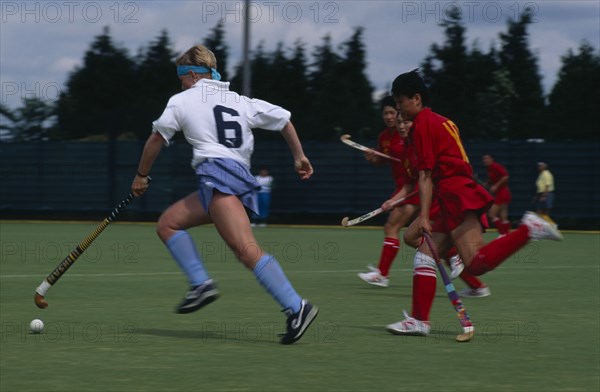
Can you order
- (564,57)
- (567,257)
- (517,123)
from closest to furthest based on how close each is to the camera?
(567,257) < (517,123) < (564,57)

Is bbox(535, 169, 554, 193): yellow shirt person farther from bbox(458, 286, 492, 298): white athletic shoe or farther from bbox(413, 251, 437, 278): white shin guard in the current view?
bbox(413, 251, 437, 278): white shin guard

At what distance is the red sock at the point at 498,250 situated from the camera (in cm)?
752

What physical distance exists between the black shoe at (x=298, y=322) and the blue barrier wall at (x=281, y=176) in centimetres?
2144

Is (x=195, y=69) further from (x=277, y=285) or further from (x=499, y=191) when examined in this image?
(x=499, y=191)

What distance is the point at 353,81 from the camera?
59062mm

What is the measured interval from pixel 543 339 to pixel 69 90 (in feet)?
179

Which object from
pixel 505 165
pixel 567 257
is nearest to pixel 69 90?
pixel 505 165

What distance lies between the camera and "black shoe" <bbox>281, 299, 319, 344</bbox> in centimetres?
706

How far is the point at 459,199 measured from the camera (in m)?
7.78

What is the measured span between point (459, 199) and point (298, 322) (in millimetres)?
1512

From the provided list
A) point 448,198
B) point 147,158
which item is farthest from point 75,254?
point 448,198

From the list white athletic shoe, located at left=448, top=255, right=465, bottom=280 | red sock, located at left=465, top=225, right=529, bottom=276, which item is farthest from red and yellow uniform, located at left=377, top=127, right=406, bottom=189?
red sock, located at left=465, top=225, right=529, bottom=276

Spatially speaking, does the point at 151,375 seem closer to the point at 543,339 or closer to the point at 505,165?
the point at 543,339

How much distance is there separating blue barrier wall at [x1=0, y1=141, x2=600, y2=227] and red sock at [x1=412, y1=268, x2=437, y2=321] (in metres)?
20.8
